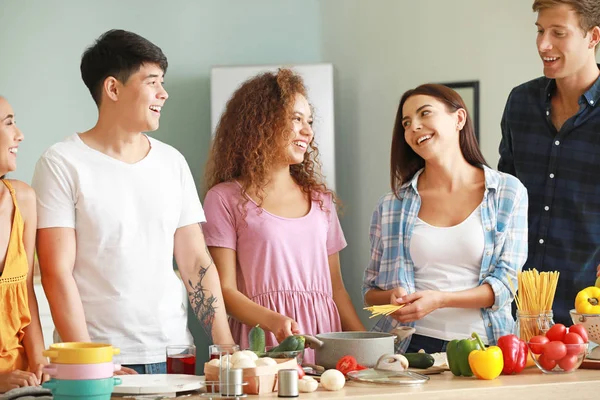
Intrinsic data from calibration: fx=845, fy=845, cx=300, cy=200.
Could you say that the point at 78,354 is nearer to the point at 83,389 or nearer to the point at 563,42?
the point at 83,389

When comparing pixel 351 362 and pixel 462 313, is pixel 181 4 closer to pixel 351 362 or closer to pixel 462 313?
pixel 462 313

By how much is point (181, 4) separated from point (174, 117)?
708 mm

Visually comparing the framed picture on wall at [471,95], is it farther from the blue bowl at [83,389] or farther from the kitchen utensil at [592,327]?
the blue bowl at [83,389]

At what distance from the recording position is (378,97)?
16.7 ft

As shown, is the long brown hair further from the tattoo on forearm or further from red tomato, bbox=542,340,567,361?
red tomato, bbox=542,340,567,361

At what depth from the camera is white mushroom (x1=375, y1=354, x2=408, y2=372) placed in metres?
1.99

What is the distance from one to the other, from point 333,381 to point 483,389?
34cm

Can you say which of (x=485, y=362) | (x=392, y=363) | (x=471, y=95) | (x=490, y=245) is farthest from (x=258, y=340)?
(x=471, y=95)

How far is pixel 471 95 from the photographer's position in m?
4.67

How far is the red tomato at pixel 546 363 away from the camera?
2.07 metres

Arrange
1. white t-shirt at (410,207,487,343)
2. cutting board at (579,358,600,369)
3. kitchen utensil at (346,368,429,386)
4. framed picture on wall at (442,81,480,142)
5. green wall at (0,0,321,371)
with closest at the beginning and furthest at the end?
kitchen utensil at (346,368,429,386), cutting board at (579,358,600,369), white t-shirt at (410,207,487,343), framed picture on wall at (442,81,480,142), green wall at (0,0,321,371)

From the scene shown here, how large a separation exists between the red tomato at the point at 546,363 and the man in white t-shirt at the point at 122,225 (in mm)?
944

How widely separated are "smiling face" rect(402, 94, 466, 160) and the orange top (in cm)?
128

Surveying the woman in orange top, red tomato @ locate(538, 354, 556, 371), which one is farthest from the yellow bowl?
red tomato @ locate(538, 354, 556, 371)
